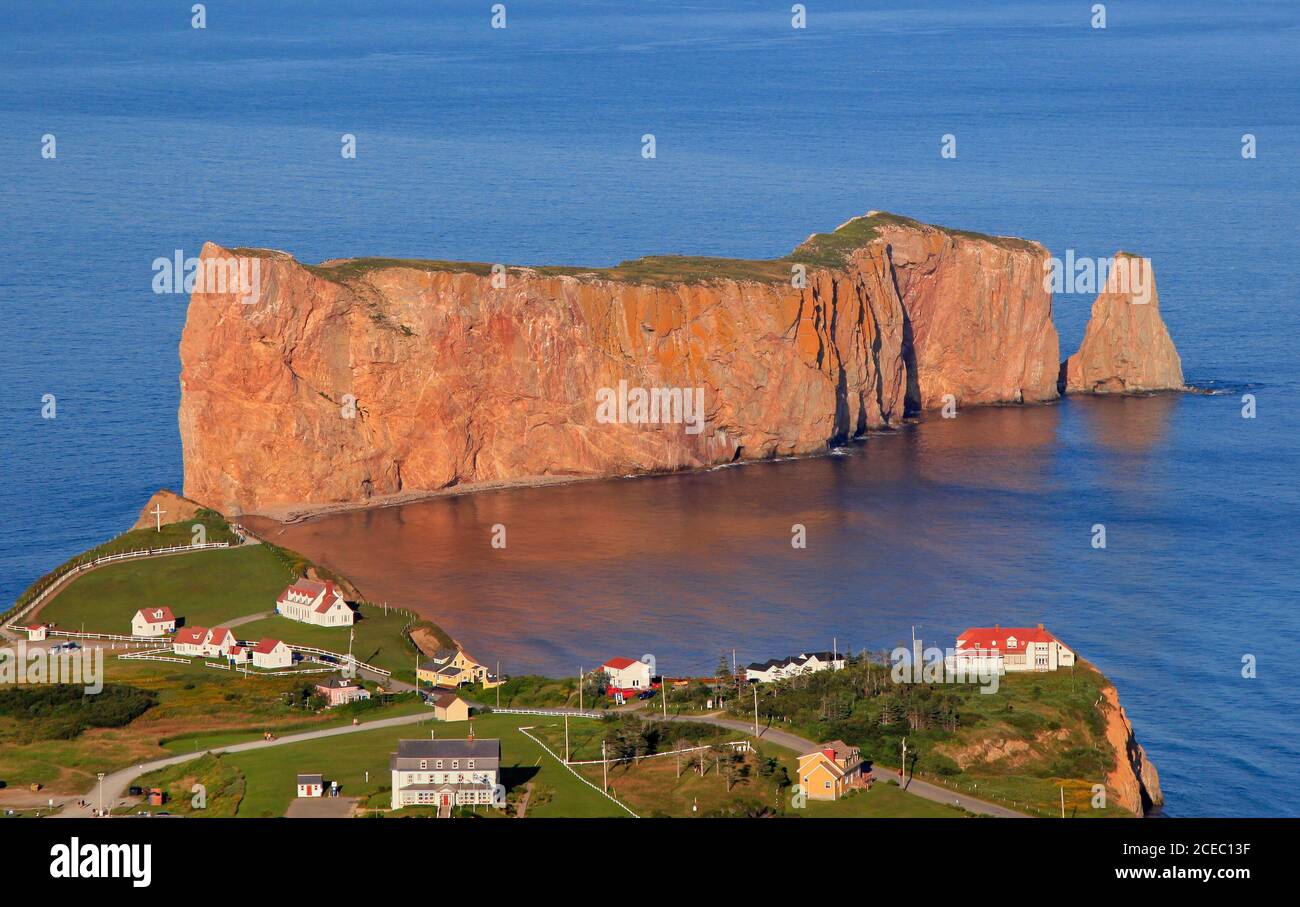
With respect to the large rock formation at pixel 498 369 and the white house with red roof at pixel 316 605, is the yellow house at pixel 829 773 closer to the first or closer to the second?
the white house with red roof at pixel 316 605

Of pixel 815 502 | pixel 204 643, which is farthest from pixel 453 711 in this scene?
pixel 815 502

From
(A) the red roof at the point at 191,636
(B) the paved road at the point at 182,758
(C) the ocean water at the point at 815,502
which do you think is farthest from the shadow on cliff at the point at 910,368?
(B) the paved road at the point at 182,758

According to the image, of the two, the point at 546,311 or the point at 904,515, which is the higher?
the point at 546,311

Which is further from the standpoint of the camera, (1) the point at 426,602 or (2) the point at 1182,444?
(2) the point at 1182,444

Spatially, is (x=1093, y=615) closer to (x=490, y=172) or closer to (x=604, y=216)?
(x=604, y=216)

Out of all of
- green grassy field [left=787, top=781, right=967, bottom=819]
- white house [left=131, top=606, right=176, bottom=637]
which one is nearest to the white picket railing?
green grassy field [left=787, top=781, right=967, bottom=819]

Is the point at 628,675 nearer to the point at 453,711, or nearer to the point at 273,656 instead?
the point at 453,711
